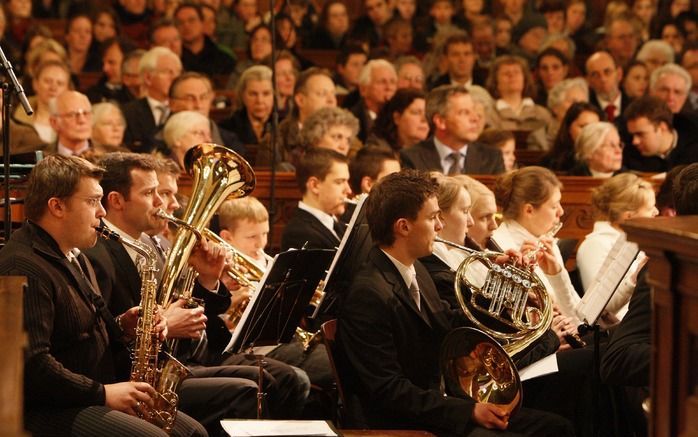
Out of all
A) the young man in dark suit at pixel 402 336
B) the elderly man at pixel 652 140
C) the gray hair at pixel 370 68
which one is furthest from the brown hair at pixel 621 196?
the gray hair at pixel 370 68

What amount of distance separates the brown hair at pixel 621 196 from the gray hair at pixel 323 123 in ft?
6.23

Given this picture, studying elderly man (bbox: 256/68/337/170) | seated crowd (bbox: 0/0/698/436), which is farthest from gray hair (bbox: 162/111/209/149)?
elderly man (bbox: 256/68/337/170)

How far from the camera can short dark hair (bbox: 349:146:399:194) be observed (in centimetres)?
689

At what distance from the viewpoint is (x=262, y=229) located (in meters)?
5.89

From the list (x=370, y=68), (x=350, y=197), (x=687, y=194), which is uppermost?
(x=687, y=194)

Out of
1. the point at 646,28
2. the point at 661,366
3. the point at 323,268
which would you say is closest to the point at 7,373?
the point at 661,366

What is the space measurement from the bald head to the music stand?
2563 millimetres

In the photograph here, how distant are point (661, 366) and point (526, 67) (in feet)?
23.5

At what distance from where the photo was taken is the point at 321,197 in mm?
6613

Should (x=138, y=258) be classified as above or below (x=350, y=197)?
above

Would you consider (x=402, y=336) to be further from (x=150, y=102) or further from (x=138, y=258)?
(x=150, y=102)

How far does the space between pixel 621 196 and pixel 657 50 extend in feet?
16.7

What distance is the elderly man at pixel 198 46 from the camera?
1107 cm

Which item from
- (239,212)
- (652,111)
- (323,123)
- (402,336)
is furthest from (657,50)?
(402,336)
